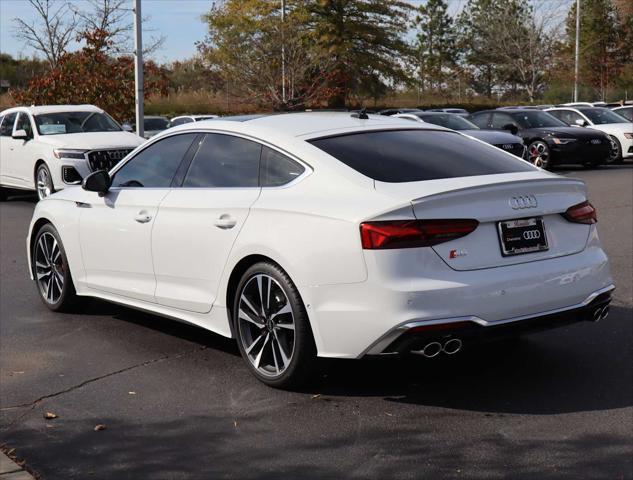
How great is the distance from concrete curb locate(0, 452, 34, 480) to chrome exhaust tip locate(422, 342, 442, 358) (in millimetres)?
2034

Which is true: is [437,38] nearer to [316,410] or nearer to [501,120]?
[501,120]

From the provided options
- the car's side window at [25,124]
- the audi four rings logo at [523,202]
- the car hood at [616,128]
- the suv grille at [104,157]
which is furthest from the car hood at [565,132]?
the audi four rings logo at [523,202]

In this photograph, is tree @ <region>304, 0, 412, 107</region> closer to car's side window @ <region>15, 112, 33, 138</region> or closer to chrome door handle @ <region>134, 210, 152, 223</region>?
car's side window @ <region>15, 112, 33, 138</region>

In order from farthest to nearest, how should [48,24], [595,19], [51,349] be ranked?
[595,19] → [48,24] → [51,349]

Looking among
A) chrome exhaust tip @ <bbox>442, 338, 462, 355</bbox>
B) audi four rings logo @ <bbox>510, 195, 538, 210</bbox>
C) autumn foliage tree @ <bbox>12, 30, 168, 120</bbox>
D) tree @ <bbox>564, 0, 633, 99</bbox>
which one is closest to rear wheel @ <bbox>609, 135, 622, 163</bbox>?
autumn foliage tree @ <bbox>12, 30, 168, 120</bbox>

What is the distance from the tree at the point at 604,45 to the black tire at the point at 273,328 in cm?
5554

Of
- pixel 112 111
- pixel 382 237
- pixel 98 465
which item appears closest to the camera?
pixel 98 465

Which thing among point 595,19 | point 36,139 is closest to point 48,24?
point 36,139

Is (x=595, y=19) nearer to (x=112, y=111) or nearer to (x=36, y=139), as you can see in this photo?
(x=112, y=111)

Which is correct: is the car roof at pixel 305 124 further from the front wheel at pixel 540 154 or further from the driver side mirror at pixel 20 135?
the front wheel at pixel 540 154

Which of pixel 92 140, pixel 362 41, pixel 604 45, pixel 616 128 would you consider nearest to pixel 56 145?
pixel 92 140

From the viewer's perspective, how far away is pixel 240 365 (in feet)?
20.7

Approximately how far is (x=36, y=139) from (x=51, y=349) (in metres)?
10.6

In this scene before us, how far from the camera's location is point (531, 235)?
17.7 feet
